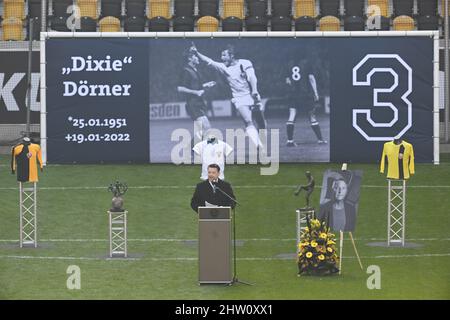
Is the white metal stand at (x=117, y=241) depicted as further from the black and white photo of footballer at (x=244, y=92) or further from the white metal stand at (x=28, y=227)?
the black and white photo of footballer at (x=244, y=92)

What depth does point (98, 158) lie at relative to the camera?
36.1 m

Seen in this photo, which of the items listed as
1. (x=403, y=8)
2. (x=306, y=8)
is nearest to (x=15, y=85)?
(x=306, y=8)

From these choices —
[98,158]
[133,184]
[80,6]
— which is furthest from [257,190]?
[80,6]

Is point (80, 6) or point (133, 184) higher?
point (80, 6)

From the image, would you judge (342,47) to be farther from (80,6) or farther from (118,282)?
(118,282)

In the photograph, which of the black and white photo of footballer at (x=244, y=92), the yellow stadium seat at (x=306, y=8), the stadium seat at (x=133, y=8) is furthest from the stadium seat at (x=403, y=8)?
the stadium seat at (x=133, y=8)

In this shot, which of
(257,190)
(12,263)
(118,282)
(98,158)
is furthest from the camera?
(98,158)

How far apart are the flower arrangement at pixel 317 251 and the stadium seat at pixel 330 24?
20634 mm

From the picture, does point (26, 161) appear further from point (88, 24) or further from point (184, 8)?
point (184, 8)

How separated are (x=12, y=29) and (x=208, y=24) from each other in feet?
20.4

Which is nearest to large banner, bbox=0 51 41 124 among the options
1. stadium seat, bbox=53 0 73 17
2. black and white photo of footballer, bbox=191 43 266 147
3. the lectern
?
stadium seat, bbox=53 0 73 17
